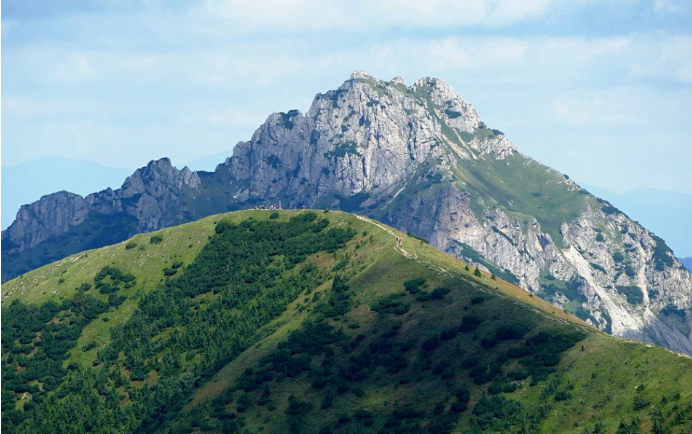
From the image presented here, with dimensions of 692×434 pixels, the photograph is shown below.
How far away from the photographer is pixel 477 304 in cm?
18050

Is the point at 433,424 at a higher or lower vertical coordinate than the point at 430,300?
lower

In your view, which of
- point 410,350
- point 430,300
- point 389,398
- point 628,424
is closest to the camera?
point 628,424

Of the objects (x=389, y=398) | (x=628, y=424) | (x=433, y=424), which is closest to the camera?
(x=628, y=424)

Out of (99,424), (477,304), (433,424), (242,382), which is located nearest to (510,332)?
(477,304)

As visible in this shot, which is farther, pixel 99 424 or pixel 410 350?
pixel 99 424

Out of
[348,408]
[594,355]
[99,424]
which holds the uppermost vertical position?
[594,355]

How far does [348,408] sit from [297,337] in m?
35.0

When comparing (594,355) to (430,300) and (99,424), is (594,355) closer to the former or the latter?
(430,300)

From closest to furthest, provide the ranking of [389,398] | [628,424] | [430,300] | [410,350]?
[628,424] → [389,398] → [410,350] → [430,300]

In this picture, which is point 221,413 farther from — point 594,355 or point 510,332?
point 594,355

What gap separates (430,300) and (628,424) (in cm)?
7335

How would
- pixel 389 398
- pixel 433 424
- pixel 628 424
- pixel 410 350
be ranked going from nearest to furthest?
pixel 628 424, pixel 433 424, pixel 389 398, pixel 410 350

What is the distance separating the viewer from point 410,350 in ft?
572

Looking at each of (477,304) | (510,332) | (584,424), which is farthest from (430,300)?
(584,424)
